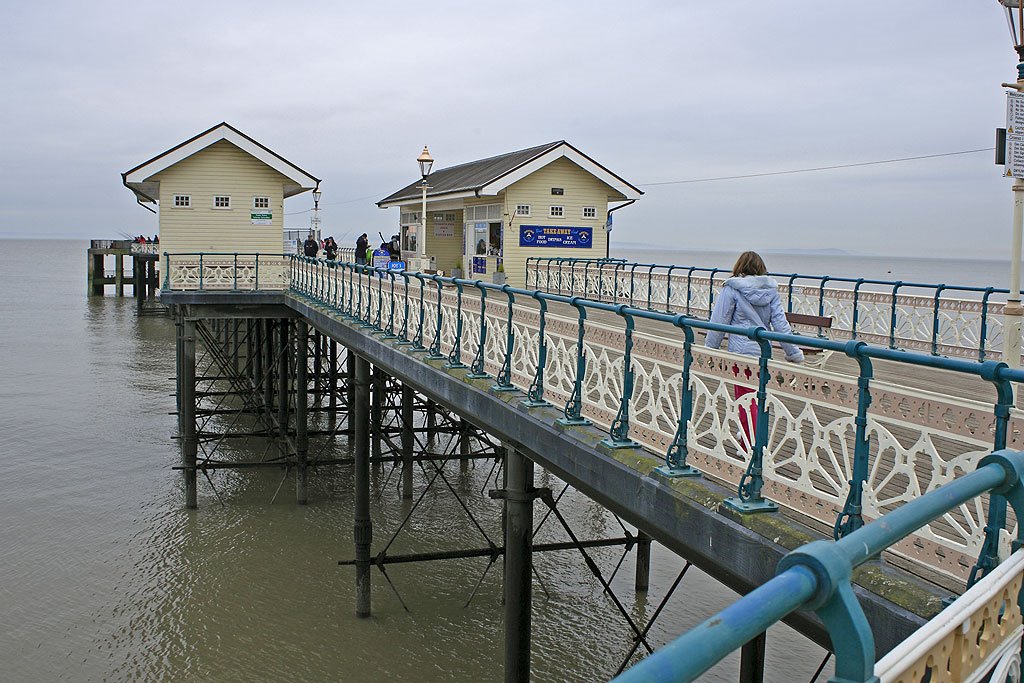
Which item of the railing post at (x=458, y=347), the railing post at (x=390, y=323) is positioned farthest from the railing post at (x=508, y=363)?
the railing post at (x=390, y=323)

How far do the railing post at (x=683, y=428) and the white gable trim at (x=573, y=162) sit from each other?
19.2 m

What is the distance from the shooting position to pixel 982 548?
3.43 metres

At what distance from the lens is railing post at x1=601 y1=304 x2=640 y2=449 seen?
6160 millimetres

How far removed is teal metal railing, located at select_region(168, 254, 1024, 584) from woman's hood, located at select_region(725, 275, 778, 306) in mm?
519

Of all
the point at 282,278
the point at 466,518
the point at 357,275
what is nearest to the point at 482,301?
the point at 357,275

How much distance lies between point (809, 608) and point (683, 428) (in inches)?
146

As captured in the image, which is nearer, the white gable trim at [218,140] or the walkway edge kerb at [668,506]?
the walkway edge kerb at [668,506]

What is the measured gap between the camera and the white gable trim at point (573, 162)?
79.6 ft

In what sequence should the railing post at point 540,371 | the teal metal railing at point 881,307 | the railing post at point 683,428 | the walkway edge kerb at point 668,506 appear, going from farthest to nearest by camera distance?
1. the teal metal railing at point 881,307
2. the railing post at point 540,371
3. the railing post at point 683,428
4. the walkway edge kerb at point 668,506

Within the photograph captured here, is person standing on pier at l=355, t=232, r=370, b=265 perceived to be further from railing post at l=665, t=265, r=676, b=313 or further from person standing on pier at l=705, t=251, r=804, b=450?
person standing on pier at l=705, t=251, r=804, b=450

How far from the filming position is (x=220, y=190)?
2394 centimetres

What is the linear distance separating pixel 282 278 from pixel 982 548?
19778 mm

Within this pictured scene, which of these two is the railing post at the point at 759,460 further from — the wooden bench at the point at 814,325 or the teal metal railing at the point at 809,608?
the wooden bench at the point at 814,325

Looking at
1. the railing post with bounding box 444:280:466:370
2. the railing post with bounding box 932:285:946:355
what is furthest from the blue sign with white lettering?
the railing post with bounding box 444:280:466:370
